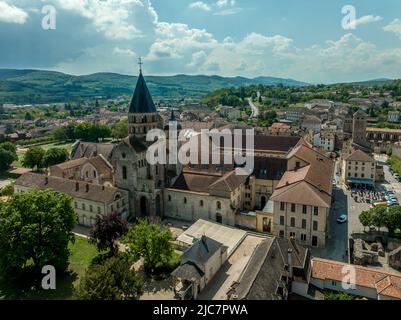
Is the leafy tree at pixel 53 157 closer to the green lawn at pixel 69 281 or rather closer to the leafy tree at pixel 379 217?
the green lawn at pixel 69 281

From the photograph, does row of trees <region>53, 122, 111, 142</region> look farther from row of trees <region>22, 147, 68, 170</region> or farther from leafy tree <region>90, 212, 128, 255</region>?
leafy tree <region>90, 212, 128, 255</region>

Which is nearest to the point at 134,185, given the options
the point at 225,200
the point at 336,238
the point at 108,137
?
the point at 225,200

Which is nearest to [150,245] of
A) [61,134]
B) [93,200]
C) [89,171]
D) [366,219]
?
[93,200]

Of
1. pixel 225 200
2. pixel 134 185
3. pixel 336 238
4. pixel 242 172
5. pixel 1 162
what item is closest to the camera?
pixel 336 238

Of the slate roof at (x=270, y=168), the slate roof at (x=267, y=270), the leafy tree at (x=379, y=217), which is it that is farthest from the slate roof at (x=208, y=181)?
the leafy tree at (x=379, y=217)

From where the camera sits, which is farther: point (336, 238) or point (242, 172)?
point (242, 172)

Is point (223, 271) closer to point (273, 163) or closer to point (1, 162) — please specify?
point (273, 163)
